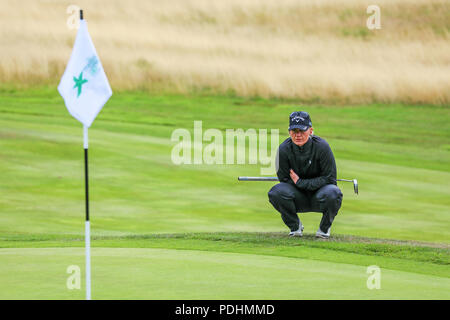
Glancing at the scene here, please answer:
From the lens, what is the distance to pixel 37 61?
24.6m

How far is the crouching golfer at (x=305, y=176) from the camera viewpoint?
7383 millimetres

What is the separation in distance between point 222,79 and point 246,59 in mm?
1091

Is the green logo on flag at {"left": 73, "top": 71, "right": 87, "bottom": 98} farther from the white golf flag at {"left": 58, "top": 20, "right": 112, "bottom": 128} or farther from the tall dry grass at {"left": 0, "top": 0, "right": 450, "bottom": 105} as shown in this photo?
the tall dry grass at {"left": 0, "top": 0, "right": 450, "bottom": 105}

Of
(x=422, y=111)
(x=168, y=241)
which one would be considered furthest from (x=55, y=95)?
(x=168, y=241)

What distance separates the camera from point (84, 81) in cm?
518

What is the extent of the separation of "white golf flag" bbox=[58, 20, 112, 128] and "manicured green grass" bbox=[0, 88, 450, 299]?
3.76 ft

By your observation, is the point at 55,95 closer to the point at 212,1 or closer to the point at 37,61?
the point at 37,61

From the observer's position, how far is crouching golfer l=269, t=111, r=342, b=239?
7.38 metres

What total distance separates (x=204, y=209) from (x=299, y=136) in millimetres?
4025

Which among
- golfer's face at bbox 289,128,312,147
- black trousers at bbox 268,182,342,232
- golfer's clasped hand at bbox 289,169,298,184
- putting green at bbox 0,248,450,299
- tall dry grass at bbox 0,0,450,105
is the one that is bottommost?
putting green at bbox 0,248,450,299

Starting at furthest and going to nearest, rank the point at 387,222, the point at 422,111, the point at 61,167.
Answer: the point at 422,111 < the point at 61,167 < the point at 387,222

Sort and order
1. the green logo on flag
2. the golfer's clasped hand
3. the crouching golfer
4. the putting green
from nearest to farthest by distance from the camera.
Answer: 1. the putting green
2. the green logo on flag
3. the crouching golfer
4. the golfer's clasped hand

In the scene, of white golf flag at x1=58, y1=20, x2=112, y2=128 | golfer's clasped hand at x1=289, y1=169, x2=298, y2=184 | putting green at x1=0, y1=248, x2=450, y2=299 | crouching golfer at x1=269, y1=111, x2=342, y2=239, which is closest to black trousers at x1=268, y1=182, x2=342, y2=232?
crouching golfer at x1=269, y1=111, x2=342, y2=239

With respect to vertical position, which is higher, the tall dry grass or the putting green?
the tall dry grass
